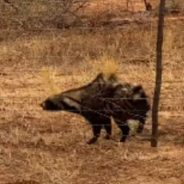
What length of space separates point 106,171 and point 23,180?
0.84 m

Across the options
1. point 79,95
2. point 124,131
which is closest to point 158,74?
point 124,131

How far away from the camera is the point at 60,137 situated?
26.7ft

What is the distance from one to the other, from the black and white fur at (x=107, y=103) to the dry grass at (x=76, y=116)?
198 mm

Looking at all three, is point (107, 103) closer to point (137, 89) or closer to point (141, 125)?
point (137, 89)

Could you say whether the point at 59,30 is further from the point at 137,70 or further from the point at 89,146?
the point at 89,146

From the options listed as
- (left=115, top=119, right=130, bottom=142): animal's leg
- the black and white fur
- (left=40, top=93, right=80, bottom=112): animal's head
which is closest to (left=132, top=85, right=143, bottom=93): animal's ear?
the black and white fur

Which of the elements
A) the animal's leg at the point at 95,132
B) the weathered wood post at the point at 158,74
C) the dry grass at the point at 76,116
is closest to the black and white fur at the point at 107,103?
the animal's leg at the point at 95,132

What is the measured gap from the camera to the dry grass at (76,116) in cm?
687

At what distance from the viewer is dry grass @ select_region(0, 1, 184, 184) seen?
6871 mm

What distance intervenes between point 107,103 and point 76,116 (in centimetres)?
113

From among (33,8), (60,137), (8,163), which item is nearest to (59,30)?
(33,8)

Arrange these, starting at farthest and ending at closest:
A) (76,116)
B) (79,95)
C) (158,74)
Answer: (76,116) < (79,95) < (158,74)

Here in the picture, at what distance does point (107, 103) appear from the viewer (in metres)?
8.15

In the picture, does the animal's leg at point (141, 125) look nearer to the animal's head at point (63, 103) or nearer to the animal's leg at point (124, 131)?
the animal's leg at point (124, 131)
